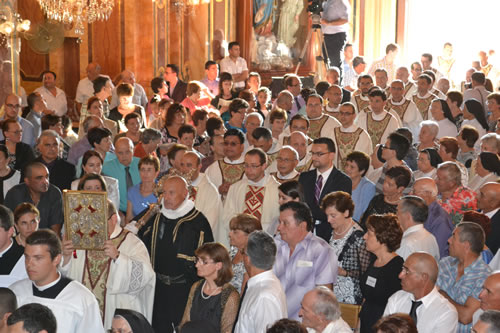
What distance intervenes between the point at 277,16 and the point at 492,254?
14114 millimetres

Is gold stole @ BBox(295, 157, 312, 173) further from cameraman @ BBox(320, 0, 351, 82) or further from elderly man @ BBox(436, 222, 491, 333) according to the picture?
cameraman @ BBox(320, 0, 351, 82)

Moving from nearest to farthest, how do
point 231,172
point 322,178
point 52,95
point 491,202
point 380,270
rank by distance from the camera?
point 380,270
point 491,202
point 322,178
point 231,172
point 52,95

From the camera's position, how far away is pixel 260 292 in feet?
17.5

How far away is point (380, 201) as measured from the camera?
7.48m

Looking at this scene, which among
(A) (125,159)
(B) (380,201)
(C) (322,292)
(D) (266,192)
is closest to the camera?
(C) (322,292)

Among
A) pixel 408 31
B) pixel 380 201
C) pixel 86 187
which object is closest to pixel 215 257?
pixel 86 187

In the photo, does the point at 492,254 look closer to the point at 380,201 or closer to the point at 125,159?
the point at 380,201

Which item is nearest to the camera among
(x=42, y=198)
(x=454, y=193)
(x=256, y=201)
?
(x=42, y=198)

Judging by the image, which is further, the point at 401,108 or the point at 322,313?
the point at 401,108

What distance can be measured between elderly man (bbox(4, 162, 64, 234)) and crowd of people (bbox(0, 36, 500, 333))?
0.01 metres

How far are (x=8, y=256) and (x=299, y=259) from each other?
7.58ft

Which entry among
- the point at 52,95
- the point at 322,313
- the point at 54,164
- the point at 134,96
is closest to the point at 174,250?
the point at 322,313

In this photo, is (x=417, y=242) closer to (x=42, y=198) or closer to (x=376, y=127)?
(x=42, y=198)

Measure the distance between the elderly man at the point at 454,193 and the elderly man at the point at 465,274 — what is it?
1.76 meters
